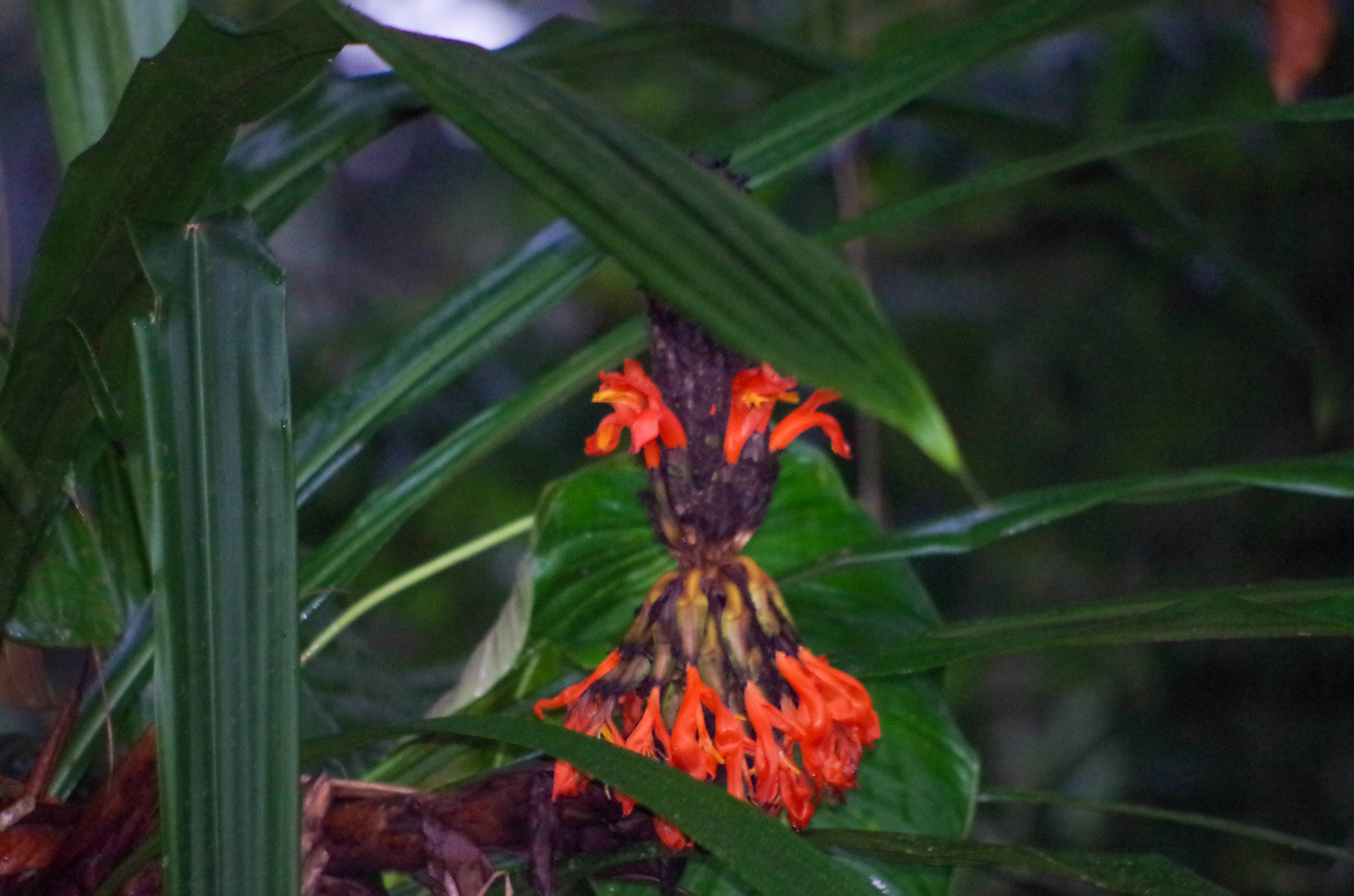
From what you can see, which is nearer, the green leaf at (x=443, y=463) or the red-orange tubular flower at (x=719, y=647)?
the red-orange tubular flower at (x=719, y=647)

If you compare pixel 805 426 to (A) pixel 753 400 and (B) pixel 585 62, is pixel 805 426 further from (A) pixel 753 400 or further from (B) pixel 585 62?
(B) pixel 585 62

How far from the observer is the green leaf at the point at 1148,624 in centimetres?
39

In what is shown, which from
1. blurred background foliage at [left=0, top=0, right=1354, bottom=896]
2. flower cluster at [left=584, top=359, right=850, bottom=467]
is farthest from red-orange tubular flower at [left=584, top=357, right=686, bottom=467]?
blurred background foliage at [left=0, top=0, right=1354, bottom=896]

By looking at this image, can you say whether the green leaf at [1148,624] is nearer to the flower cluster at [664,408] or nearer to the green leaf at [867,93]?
the flower cluster at [664,408]

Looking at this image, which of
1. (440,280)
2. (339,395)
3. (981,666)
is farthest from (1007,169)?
(440,280)

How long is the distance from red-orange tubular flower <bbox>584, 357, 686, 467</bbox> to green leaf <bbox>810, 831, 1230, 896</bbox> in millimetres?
156

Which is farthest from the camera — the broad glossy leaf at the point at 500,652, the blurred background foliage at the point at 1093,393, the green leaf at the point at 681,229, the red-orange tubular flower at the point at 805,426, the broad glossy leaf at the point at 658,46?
the blurred background foliage at the point at 1093,393

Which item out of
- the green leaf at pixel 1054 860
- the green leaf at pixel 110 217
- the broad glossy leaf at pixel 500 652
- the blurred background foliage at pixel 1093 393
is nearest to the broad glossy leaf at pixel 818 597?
the broad glossy leaf at pixel 500 652

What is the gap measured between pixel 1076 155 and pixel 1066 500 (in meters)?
0.16

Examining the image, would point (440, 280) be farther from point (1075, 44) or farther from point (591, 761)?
point (591, 761)

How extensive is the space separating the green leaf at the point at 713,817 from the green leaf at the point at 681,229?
13 cm

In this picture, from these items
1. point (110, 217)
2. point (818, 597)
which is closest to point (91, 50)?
point (110, 217)

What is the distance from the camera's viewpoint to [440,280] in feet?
7.89

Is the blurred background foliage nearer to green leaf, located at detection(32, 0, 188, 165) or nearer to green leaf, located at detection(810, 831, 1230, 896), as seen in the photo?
green leaf, located at detection(32, 0, 188, 165)
